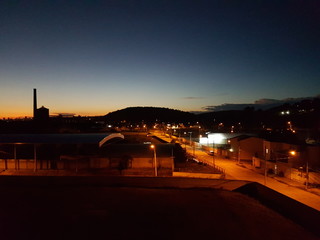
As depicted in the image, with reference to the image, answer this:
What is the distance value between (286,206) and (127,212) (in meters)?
3.51

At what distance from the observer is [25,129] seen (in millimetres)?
37031

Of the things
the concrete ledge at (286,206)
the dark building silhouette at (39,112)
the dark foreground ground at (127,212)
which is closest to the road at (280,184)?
the concrete ledge at (286,206)

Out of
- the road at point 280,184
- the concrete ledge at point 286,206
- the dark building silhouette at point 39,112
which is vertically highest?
the dark building silhouette at point 39,112

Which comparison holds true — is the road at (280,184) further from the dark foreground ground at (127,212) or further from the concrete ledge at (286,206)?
the dark foreground ground at (127,212)

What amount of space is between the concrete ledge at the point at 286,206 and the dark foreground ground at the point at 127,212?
0.58 ft

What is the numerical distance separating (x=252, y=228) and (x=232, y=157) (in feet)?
73.8

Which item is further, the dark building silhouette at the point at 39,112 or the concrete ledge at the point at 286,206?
the dark building silhouette at the point at 39,112

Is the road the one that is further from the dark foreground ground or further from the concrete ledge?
the dark foreground ground

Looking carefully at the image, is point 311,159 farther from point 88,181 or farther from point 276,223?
point 88,181

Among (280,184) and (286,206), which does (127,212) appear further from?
(280,184)

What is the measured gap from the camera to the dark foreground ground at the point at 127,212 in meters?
4.81

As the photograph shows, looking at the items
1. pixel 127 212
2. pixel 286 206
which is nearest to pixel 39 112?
pixel 127 212

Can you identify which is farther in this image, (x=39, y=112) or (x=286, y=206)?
(x=39, y=112)

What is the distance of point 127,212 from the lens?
5.82m
